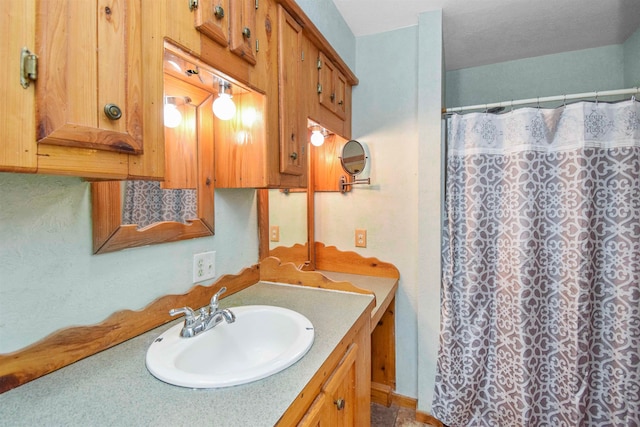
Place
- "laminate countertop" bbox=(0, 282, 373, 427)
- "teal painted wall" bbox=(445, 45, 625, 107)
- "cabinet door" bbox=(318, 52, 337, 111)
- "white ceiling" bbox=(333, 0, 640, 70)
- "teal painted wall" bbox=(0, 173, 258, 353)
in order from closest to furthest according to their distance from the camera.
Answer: "laminate countertop" bbox=(0, 282, 373, 427) → "teal painted wall" bbox=(0, 173, 258, 353) → "cabinet door" bbox=(318, 52, 337, 111) → "white ceiling" bbox=(333, 0, 640, 70) → "teal painted wall" bbox=(445, 45, 625, 107)

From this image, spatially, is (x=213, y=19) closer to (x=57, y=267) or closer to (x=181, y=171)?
(x=181, y=171)

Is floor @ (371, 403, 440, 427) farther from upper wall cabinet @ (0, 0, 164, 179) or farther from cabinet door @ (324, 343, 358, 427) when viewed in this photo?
upper wall cabinet @ (0, 0, 164, 179)

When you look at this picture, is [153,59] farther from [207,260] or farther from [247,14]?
[207,260]

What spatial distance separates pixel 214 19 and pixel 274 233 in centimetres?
102

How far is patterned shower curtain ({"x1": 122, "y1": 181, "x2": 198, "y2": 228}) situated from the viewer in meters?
0.96

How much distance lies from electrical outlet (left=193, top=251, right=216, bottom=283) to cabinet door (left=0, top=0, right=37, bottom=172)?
714 millimetres

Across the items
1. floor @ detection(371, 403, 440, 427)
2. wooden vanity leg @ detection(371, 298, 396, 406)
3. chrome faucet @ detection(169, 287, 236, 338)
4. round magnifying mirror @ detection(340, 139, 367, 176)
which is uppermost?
round magnifying mirror @ detection(340, 139, 367, 176)

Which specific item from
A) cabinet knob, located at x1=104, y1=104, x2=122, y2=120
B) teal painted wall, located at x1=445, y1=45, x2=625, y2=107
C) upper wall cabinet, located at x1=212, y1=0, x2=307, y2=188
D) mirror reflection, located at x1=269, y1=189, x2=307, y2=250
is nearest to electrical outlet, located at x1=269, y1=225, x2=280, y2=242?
mirror reflection, located at x1=269, y1=189, x2=307, y2=250

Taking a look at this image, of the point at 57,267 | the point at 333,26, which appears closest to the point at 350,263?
the point at 333,26

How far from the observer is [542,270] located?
1676 millimetres

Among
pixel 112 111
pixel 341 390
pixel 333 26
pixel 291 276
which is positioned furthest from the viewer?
pixel 333 26

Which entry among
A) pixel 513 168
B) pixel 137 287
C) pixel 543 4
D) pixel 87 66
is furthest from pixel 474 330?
pixel 87 66

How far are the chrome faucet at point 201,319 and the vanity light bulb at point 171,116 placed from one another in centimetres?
65

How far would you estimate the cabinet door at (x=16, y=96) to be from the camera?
48 cm
